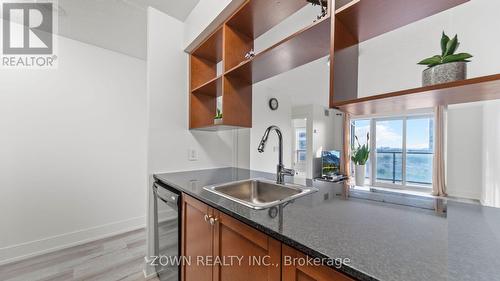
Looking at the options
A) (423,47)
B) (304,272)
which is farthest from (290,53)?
(304,272)

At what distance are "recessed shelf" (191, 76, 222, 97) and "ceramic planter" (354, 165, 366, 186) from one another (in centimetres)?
120

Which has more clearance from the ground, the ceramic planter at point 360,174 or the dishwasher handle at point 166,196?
the ceramic planter at point 360,174

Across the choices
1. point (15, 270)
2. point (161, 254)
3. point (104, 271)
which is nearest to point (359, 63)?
point (161, 254)

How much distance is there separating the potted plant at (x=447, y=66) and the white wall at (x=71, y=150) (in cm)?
292

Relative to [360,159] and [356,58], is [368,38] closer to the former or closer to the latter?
[356,58]

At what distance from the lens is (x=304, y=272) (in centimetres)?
57

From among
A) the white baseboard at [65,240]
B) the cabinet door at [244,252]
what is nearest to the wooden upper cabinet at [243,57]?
the cabinet door at [244,252]

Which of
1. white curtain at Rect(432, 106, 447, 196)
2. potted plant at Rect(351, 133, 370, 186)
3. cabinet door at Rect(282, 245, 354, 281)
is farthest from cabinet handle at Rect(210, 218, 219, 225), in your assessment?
white curtain at Rect(432, 106, 447, 196)

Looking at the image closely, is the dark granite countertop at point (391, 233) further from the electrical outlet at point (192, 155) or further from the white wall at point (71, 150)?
the white wall at point (71, 150)

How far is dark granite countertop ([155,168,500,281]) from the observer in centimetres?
43

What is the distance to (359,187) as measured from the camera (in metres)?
1.17

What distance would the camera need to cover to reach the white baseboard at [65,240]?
1844 mm

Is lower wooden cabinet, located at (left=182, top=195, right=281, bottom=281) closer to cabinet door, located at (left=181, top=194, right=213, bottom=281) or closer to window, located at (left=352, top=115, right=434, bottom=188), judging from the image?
cabinet door, located at (left=181, top=194, right=213, bottom=281)

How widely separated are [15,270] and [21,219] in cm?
45
